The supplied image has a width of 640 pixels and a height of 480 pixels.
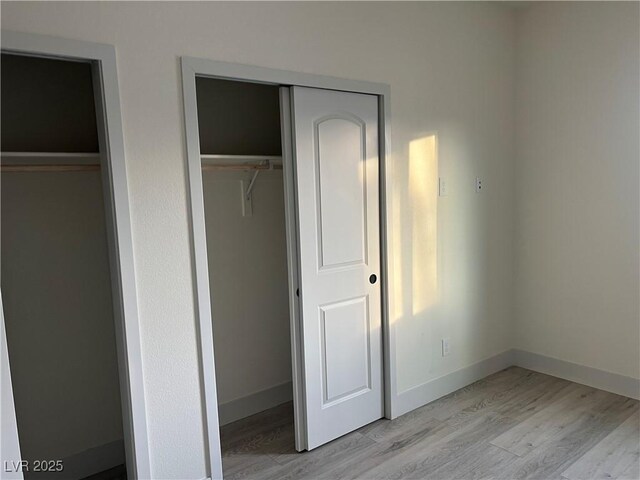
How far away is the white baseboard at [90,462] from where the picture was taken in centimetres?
256

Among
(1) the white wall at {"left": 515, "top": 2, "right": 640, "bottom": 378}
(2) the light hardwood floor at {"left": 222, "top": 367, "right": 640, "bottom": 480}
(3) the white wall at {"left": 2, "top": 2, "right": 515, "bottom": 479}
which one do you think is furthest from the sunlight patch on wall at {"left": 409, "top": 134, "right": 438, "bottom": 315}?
(1) the white wall at {"left": 515, "top": 2, "right": 640, "bottom": 378}

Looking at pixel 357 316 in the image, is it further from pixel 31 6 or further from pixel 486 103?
pixel 31 6

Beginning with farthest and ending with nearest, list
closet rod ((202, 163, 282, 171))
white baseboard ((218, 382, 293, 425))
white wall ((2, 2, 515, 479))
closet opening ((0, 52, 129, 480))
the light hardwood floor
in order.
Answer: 1. white baseboard ((218, 382, 293, 425))
2. closet rod ((202, 163, 282, 171))
3. the light hardwood floor
4. closet opening ((0, 52, 129, 480))
5. white wall ((2, 2, 515, 479))

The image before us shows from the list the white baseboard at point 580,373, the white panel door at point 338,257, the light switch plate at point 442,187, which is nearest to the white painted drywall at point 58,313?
the white panel door at point 338,257

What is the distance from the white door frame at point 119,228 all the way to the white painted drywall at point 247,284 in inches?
37.1

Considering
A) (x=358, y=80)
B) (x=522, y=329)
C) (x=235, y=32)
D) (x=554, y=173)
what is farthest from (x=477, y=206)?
(x=235, y=32)

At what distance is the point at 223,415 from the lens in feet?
10.3

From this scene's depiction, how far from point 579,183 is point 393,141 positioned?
147 centimetres

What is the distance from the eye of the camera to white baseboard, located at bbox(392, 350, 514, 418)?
3166 millimetres

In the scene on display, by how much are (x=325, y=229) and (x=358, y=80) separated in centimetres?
85

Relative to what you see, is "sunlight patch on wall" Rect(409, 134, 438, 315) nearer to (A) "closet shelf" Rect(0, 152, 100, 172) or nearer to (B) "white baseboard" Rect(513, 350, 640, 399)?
(B) "white baseboard" Rect(513, 350, 640, 399)

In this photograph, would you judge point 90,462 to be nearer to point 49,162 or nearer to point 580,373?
point 49,162

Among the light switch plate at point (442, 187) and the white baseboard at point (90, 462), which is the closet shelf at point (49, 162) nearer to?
the white baseboard at point (90, 462)

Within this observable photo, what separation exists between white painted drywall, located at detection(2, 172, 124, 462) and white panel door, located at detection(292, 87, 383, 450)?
1.08 meters
